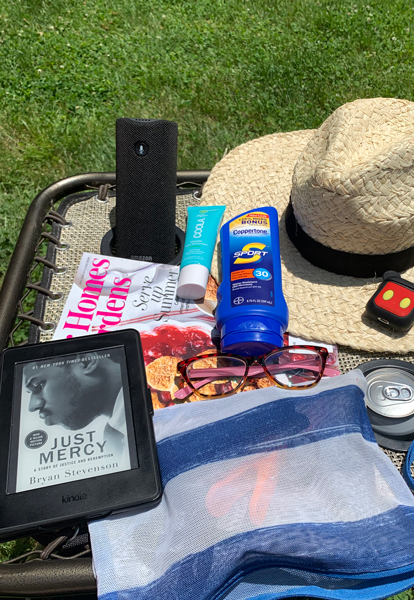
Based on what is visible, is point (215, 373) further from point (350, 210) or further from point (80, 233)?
point (80, 233)

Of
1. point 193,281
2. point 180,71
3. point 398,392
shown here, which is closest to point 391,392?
point 398,392

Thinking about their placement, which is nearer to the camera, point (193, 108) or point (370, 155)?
point (370, 155)

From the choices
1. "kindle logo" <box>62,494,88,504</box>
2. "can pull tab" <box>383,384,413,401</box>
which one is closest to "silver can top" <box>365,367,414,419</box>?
"can pull tab" <box>383,384,413,401</box>

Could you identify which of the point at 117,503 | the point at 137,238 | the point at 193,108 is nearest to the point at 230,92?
the point at 193,108

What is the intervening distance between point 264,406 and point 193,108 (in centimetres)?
144

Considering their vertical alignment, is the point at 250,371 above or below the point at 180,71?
below

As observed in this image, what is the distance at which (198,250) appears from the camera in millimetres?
962

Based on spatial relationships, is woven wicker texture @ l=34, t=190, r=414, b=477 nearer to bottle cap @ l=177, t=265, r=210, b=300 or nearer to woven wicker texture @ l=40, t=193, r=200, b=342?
woven wicker texture @ l=40, t=193, r=200, b=342

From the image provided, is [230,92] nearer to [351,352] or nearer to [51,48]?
[51,48]

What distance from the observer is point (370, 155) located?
830mm

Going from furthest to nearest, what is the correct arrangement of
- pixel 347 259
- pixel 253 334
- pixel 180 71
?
pixel 180 71 < pixel 347 259 < pixel 253 334

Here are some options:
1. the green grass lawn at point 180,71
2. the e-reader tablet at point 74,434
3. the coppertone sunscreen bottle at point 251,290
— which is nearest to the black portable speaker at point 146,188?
the coppertone sunscreen bottle at point 251,290

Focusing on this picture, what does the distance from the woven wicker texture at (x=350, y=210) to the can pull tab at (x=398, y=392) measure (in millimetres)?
74

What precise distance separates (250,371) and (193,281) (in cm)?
21
